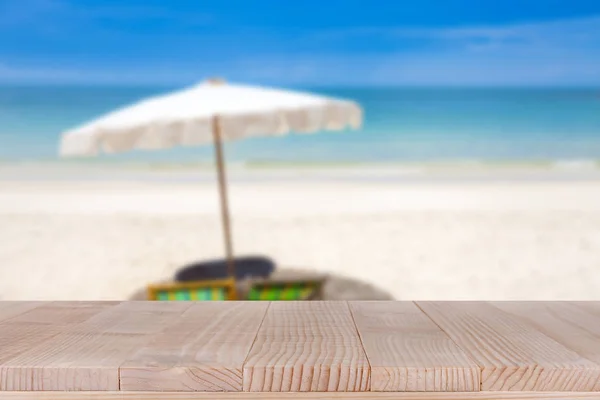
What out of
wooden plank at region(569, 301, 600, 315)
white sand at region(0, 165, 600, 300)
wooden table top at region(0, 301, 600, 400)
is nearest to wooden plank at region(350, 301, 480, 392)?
wooden table top at region(0, 301, 600, 400)

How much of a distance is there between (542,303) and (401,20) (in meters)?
36.6

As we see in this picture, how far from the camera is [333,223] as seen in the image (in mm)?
7609

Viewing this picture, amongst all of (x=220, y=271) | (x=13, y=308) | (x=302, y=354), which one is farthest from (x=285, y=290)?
(x=302, y=354)

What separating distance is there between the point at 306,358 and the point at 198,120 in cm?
298

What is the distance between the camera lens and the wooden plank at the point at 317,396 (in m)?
0.69

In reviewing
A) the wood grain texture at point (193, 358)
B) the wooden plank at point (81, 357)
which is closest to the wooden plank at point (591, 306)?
the wood grain texture at point (193, 358)

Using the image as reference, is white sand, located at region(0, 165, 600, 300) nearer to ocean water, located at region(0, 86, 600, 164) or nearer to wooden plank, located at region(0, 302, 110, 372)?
wooden plank, located at region(0, 302, 110, 372)

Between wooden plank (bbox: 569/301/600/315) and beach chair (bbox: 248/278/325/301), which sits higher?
wooden plank (bbox: 569/301/600/315)

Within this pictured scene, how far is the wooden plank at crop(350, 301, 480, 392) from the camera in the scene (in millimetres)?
693

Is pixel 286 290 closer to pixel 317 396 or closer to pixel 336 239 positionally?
pixel 317 396

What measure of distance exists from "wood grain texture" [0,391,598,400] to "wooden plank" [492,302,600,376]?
64 millimetres

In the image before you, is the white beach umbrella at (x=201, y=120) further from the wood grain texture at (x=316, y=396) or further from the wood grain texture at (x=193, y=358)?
the wood grain texture at (x=316, y=396)

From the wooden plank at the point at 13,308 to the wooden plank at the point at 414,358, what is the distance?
55 centimetres

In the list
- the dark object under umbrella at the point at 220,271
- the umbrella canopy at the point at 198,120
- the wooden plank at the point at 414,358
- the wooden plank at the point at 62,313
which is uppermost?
the umbrella canopy at the point at 198,120
